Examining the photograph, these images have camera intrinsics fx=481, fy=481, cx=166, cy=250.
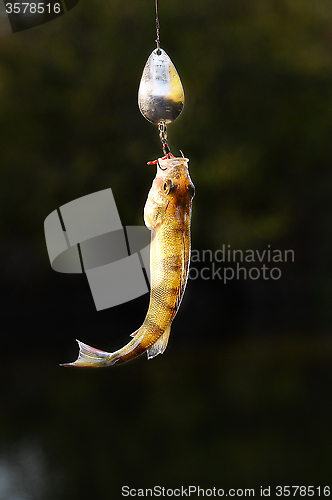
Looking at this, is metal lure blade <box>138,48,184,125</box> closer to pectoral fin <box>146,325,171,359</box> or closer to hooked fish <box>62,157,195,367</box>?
hooked fish <box>62,157,195,367</box>

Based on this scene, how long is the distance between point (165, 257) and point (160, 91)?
0.76 feet

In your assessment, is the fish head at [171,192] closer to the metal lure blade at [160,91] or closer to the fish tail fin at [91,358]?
the metal lure blade at [160,91]

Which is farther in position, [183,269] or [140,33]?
[140,33]

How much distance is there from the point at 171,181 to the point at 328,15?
150 cm

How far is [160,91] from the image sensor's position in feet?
2.21

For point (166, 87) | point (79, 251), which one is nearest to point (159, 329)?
point (166, 87)

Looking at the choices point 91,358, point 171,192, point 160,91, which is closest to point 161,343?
point 91,358

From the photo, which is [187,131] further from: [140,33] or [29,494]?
[29,494]

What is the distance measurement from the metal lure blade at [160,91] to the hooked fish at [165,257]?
0.23 ft

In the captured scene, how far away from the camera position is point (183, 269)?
67cm

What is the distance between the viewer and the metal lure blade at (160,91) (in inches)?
26.5

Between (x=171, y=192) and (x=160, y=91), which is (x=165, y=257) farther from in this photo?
(x=160, y=91)

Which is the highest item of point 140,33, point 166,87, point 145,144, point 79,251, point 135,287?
point 140,33

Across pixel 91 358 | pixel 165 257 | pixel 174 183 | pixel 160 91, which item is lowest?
pixel 91 358
